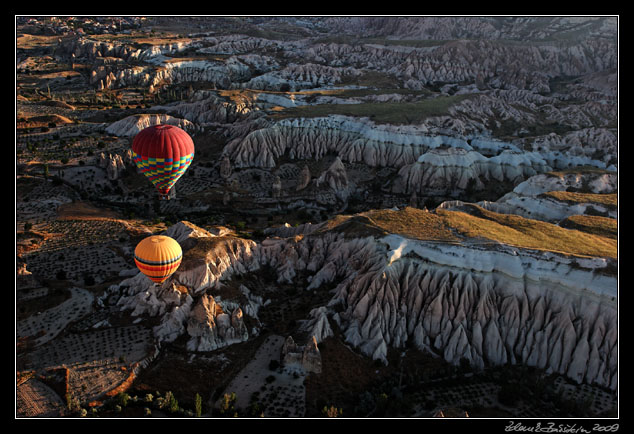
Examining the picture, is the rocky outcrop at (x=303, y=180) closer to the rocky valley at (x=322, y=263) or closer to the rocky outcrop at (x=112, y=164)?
the rocky valley at (x=322, y=263)

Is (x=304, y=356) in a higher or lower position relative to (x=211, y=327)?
lower

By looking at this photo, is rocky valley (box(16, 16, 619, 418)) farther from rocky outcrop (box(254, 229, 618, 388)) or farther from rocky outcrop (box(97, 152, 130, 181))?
rocky outcrop (box(97, 152, 130, 181))

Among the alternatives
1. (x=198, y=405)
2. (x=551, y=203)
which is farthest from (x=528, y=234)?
(x=198, y=405)

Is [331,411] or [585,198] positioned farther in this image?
[585,198]

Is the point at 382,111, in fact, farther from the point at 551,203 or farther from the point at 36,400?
the point at 36,400

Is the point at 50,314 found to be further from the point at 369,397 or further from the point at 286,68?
the point at 286,68

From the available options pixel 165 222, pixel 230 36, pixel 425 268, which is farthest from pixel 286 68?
pixel 425 268

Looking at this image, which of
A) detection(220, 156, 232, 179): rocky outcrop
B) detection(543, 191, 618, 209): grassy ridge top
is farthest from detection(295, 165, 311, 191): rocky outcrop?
detection(543, 191, 618, 209): grassy ridge top
